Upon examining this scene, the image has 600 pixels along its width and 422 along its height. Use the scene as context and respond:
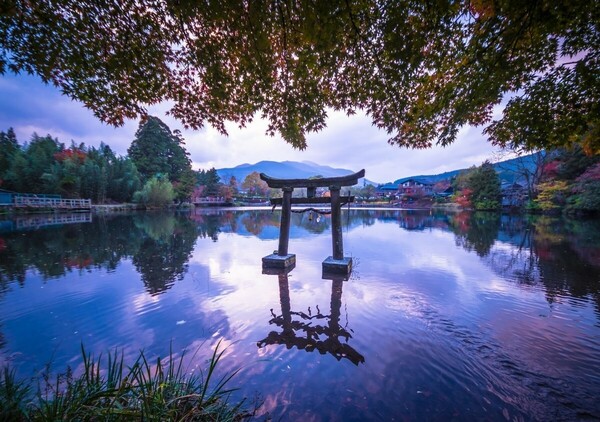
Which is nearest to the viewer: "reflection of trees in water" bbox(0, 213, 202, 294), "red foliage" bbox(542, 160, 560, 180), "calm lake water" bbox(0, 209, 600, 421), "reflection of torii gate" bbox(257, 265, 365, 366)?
"calm lake water" bbox(0, 209, 600, 421)

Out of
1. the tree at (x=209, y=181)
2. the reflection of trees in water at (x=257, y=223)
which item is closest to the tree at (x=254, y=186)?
the tree at (x=209, y=181)

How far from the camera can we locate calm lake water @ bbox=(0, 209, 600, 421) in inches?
114

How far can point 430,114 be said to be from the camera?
5.77 meters

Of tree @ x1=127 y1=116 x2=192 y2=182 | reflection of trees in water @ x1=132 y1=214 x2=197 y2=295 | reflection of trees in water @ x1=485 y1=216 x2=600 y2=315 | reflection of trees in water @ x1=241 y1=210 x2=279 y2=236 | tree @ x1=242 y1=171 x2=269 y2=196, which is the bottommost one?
reflection of trees in water @ x1=485 y1=216 x2=600 y2=315

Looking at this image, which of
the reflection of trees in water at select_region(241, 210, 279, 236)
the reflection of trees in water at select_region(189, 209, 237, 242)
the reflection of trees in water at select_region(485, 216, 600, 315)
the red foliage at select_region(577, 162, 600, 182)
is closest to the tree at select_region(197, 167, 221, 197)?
the reflection of trees in water at select_region(189, 209, 237, 242)

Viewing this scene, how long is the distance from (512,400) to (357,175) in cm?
628

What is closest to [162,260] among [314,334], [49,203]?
[314,334]

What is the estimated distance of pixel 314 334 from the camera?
435cm

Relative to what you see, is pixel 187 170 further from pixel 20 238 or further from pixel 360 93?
pixel 360 93

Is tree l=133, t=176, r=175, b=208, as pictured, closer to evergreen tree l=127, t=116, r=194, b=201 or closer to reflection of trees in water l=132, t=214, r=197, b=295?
evergreen tree l=127, t=116, r=194, b=201

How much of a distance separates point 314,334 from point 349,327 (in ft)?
2.42

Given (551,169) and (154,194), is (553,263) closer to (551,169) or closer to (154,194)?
(551,169)

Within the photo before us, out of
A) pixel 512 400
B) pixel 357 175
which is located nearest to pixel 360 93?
pixel 357 175

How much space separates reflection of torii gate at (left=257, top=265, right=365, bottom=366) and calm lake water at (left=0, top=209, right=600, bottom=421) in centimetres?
3
